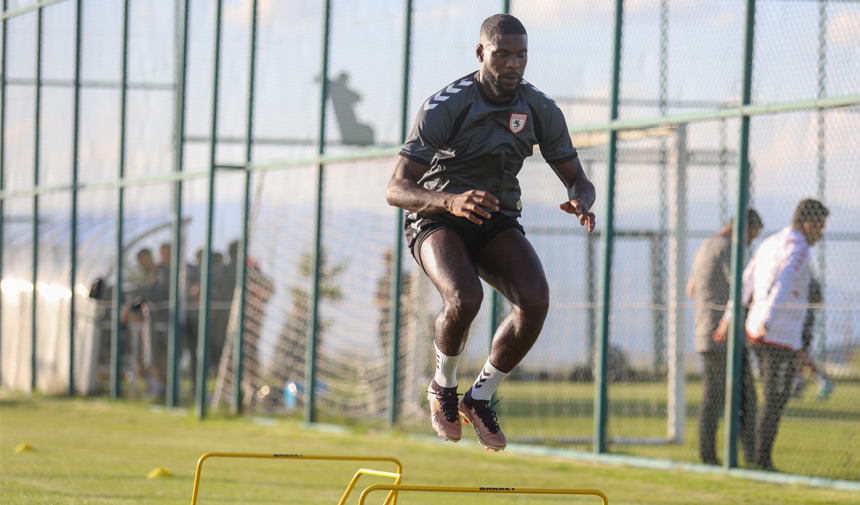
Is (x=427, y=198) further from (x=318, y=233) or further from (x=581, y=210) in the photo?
(x=318, y=233)

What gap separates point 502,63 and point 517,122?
0.34m

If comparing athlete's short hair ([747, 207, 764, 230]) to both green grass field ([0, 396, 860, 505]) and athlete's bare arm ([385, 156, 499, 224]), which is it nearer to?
green grass field ([0, 396, 860, 505])

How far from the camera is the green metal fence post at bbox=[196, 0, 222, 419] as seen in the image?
53.1ft

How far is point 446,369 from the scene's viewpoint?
20.4 ft

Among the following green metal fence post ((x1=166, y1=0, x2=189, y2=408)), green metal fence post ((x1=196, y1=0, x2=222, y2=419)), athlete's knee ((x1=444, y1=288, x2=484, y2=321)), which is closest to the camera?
athlete's knee ((x1=444, y1=288, x2=484, y2=321))

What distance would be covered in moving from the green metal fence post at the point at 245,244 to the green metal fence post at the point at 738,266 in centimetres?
719

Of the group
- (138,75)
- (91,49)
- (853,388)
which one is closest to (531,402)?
(853,388)

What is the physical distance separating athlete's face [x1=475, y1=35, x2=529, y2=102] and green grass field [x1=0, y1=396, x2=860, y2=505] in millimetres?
3442

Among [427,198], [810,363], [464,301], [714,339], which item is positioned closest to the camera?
[427,198]

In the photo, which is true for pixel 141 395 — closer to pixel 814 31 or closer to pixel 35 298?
pixel 35 298

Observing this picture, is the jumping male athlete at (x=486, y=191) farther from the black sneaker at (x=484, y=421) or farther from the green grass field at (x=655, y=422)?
the green grass field at (x=655, y=422)

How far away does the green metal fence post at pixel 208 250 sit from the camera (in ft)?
53.1

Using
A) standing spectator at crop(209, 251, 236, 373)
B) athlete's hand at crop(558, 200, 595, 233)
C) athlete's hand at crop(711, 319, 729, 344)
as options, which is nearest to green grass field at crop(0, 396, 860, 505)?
athlete's hand at crop(711, 319, 729, 344)

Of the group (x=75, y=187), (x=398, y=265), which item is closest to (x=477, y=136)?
(x=398, y=265)
